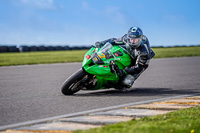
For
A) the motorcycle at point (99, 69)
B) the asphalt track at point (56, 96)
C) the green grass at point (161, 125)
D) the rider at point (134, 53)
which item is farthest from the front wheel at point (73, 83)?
the green grass at point (161, 125)

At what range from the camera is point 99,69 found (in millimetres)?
A: 7965

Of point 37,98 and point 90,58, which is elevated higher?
point 90,58

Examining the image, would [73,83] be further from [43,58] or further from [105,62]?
[43,58]

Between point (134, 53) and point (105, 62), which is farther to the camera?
point (134, 53)

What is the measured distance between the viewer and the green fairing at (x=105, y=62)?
7965 millimetres

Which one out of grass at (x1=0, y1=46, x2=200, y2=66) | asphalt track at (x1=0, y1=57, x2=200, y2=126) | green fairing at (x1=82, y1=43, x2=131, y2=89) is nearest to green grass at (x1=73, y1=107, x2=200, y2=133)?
asphalt track at (x1=0, y1=57, x2=200, y2=126)

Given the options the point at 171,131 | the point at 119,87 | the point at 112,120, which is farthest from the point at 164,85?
A: the point at 171,131

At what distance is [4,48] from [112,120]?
124 feet

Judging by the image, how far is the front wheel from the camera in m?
7.90

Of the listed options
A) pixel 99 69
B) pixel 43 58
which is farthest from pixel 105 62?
pixel 43 58

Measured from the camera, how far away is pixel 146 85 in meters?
10.1

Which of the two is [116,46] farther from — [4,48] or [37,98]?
[4,48]

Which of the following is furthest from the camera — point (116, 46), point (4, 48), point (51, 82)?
point (4, 48)

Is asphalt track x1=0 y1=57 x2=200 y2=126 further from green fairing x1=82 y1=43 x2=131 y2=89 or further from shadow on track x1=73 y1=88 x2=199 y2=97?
green fairing x1=82 y1=43 x2=131 y2=89
